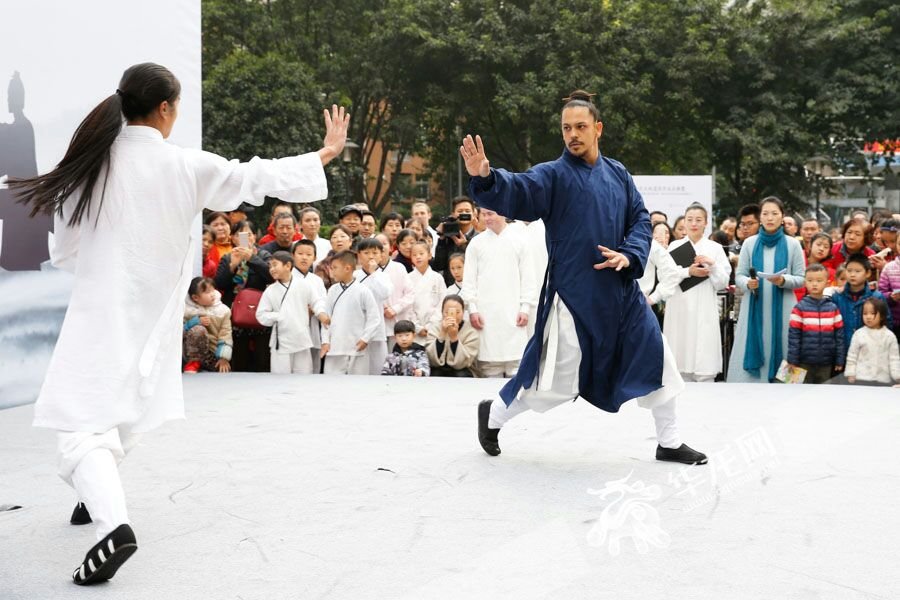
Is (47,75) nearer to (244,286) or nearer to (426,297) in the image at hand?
(244,286)

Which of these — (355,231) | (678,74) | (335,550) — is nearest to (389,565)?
(335,550)

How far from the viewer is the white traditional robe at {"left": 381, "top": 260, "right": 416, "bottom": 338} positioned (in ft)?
26.9

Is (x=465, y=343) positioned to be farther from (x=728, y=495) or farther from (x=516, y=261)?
(x=728, y=495)

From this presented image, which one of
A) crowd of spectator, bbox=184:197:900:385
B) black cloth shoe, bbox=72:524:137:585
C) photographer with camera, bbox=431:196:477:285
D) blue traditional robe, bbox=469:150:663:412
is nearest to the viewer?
black cloth shoe, bbox=72:524:137:585

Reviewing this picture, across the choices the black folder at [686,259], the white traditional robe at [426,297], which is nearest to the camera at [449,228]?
the white traditional robe at [426,297]

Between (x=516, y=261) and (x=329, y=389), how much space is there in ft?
5.69

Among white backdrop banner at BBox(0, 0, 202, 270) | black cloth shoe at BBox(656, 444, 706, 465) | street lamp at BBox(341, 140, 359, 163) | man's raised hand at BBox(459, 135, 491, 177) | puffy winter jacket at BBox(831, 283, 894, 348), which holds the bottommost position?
black cloth shoe at BBox(656, 444, 706, 465)

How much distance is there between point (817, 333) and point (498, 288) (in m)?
2.28

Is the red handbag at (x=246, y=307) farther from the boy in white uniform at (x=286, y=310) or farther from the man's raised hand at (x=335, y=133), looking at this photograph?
the man's raised hand at (x=335, y=133)

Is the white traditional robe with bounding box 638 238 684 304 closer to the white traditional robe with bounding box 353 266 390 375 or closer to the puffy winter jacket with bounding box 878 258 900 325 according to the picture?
the puffy winter jacket with bounding box 878 258 900 325

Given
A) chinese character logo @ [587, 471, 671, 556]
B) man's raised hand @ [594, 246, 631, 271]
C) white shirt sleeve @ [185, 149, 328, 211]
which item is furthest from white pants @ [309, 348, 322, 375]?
white shirt sleeve @ [185, 149, 328, 211]

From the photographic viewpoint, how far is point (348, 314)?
7.88 m

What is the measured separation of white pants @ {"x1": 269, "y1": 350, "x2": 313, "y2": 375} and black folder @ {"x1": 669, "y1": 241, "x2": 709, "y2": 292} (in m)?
2.92

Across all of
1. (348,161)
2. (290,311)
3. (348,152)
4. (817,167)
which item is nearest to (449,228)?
(290,311)
